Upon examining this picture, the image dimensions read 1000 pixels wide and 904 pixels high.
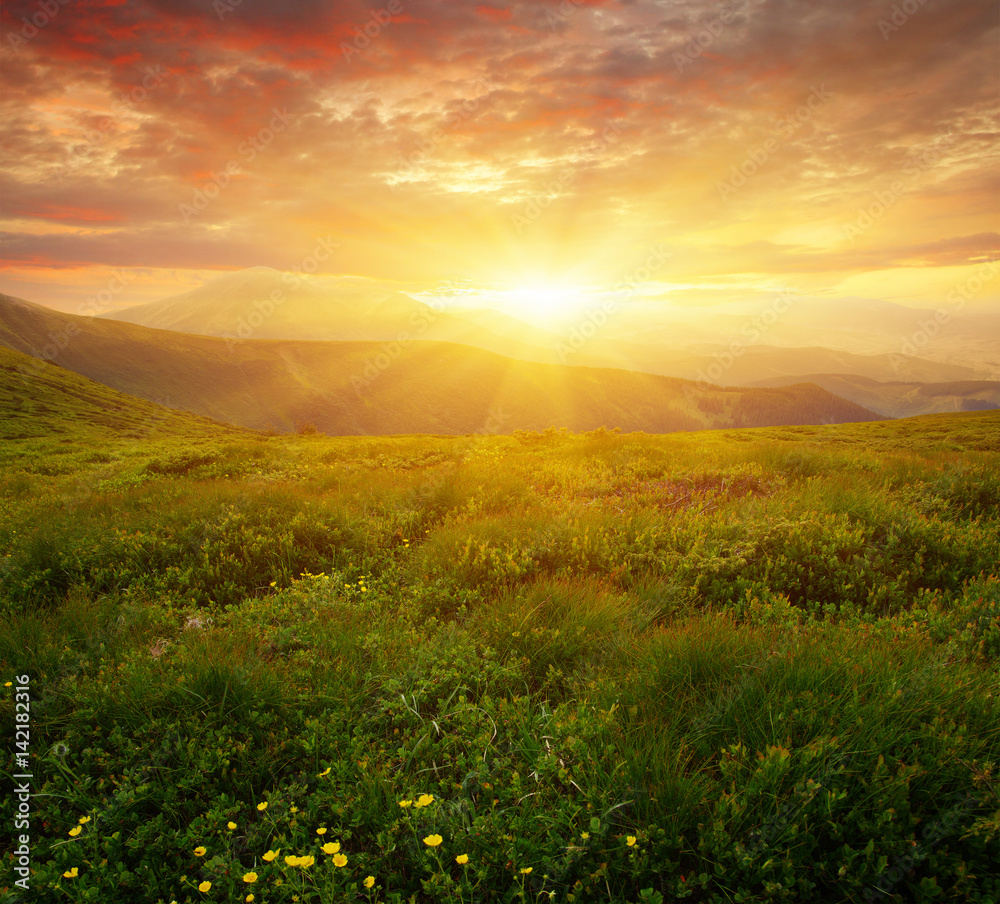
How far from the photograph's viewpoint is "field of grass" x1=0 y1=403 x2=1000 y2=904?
99.0 inches

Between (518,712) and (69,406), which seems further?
(69,406)

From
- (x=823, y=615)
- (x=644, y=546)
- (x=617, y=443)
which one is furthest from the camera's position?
(x=617, y=443)

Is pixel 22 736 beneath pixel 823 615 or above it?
beneath

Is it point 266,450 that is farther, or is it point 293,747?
point 266,450

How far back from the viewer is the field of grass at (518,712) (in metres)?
2.51

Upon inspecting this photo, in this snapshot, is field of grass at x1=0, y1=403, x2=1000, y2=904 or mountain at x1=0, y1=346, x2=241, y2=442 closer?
field of grass at x1=0, y1=403, x2=1000, y2=904

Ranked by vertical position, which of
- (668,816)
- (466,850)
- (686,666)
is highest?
(686,666)

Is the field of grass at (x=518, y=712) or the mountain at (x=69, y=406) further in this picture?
the mountain at (x=69, y=406)

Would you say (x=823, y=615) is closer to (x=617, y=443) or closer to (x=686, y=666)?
(x=686, y=666)

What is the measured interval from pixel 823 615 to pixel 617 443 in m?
8.74

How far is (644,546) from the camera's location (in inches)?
242

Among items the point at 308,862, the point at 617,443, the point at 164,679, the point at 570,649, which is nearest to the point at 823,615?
the point at 570,649

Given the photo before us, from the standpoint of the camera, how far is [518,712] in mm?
3488

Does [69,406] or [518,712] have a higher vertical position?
[518,712]
